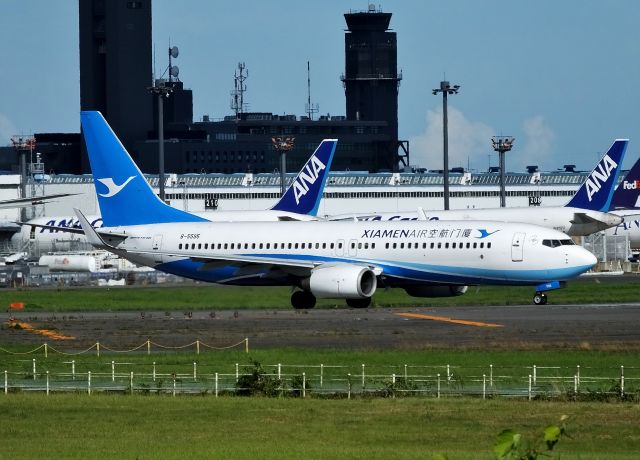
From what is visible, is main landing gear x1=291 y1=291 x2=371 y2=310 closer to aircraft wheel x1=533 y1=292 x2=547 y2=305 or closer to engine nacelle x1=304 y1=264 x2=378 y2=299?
engine nacelle x1=304 y1=264 x2=378 y2=299

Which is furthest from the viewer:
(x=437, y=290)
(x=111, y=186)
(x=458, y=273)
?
(x=111, y=186)

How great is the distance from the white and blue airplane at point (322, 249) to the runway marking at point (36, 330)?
20.9 feet

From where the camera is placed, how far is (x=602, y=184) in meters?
102

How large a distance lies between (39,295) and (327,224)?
19.4m

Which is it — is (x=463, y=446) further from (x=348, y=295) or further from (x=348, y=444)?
(x=348, y=295)

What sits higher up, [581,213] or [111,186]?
[111,186]

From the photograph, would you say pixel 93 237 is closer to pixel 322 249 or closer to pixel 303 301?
pixel 303 301

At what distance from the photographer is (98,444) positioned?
31.7 meters

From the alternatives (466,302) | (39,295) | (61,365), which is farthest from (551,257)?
(39,295)

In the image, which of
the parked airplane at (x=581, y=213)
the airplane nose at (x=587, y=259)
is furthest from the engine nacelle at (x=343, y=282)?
the parked airplane at (x=581, y=213)

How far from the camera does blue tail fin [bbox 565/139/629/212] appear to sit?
10212 cm

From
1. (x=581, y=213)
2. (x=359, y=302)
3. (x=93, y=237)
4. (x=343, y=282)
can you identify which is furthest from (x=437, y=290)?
(x=581, y=213)

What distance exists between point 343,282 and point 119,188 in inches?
575

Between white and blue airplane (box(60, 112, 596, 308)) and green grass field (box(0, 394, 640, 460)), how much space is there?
25943 mm
